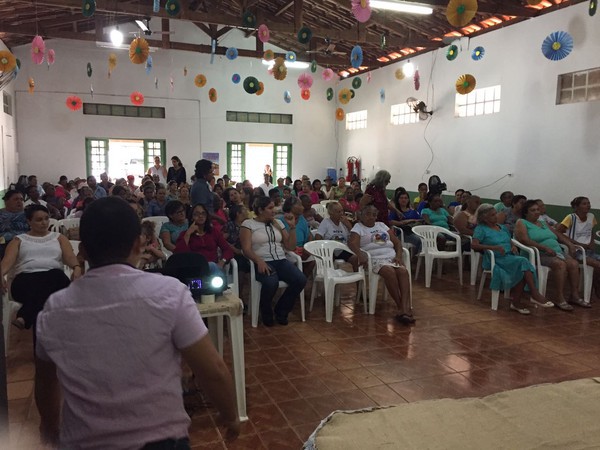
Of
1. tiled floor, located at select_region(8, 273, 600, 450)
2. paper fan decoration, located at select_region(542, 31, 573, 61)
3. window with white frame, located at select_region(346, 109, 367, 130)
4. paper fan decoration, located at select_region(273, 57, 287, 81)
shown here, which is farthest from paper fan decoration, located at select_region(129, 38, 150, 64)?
window with white frame, located at select_region(346, 109, 367, 130)

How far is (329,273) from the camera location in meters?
4.36

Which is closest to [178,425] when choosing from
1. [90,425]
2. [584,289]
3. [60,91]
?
[90,425]

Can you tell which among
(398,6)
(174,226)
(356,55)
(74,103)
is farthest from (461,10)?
(74,103)

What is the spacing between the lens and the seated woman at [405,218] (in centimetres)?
604

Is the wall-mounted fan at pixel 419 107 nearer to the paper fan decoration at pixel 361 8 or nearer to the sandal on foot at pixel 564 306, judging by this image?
the paper fan decoration at pixel 361 8

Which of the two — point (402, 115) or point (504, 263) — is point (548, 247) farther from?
point (402, 115)

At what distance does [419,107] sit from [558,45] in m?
3.84

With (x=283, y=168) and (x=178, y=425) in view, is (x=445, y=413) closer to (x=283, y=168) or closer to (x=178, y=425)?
(x=178, y=425)

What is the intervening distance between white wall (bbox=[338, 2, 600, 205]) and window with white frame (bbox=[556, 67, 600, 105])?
77 mm

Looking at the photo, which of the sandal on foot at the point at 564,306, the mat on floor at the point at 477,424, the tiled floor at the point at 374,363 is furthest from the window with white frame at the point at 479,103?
the mat on floor at the point at 477,424

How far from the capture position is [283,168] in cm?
1298

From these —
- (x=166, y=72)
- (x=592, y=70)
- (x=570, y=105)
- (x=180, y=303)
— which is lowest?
(x=180, y=303)

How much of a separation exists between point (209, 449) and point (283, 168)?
11.0 m

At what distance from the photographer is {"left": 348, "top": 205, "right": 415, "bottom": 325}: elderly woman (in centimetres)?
430
